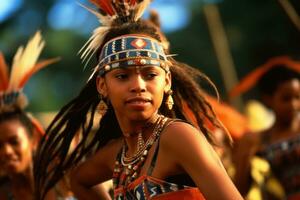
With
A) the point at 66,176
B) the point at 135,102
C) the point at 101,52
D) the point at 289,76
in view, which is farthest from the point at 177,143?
the point at 289,76

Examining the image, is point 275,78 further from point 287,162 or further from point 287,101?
point 287,162

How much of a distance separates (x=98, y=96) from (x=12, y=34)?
2583 cm

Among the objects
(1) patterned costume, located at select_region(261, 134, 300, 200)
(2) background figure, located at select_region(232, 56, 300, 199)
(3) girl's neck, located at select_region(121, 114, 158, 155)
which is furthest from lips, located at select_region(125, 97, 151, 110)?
(1) patterned costume, located at select_region(261, 134, 300, 200)

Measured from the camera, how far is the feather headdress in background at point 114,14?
596 centimetres

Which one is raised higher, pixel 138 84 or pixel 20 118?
pixel 138 84

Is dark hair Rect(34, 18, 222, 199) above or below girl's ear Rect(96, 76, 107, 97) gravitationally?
below

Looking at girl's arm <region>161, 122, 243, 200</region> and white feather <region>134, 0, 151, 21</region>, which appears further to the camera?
white feather <region>134, 0, 151, 21</region>

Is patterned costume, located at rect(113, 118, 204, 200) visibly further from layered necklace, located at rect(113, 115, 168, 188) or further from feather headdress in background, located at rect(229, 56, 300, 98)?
feather headdress in background, located at rect(229, 56, 300, 98)

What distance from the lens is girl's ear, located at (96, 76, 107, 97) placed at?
18.9 ft

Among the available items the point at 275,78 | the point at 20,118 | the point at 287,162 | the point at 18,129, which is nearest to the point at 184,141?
the point at 18,129

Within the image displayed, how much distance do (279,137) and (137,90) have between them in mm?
3945

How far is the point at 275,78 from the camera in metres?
9.60

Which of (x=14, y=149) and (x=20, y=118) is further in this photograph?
(x=20, y=118)

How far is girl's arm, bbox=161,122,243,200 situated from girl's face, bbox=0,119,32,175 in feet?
8.71
